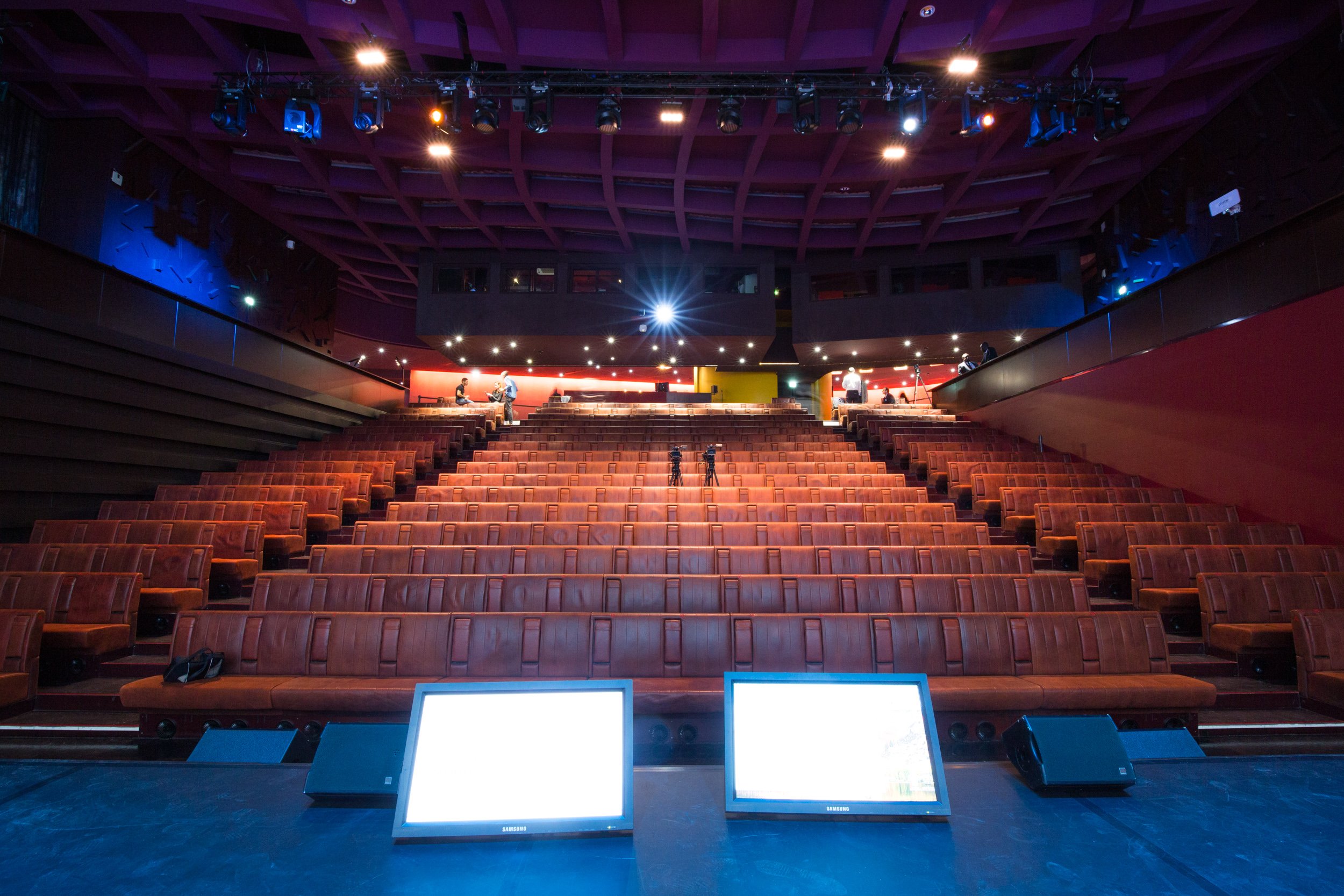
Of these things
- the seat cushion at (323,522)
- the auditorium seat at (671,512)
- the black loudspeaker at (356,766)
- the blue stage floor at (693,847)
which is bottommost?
the blue stage floor at (693,847)

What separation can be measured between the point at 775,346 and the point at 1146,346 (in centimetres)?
793

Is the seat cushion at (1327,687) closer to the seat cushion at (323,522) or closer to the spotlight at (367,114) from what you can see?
the seat cushion at (323,522)

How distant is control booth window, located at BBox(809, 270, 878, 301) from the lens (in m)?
10.5

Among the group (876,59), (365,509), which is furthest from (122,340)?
(876,59)

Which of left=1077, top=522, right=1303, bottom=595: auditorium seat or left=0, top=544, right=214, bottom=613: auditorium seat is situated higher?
left=1077, top=522, right=1303, bottom=595: auditorium seat

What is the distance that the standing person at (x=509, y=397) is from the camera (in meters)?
8.70

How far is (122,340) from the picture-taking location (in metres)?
4.62

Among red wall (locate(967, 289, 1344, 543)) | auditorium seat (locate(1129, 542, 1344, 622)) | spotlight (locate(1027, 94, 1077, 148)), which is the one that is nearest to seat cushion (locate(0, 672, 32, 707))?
auditorium seat (locate(1129, 542, 1344, 622))

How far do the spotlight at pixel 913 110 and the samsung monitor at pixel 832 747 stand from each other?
18.1 ft

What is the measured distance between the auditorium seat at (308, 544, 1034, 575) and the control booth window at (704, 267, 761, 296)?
783cm

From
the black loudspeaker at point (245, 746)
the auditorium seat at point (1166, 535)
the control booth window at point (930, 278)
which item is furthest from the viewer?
the control booth window at point (930, 278)

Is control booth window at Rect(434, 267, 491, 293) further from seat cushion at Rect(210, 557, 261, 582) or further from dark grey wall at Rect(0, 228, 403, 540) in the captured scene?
seat cushion at Rect(210, 557, 261, 582)

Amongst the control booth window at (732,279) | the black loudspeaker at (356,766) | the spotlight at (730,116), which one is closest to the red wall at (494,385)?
the control booth window at (732,279)

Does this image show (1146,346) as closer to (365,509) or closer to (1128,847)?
(1128,847)
